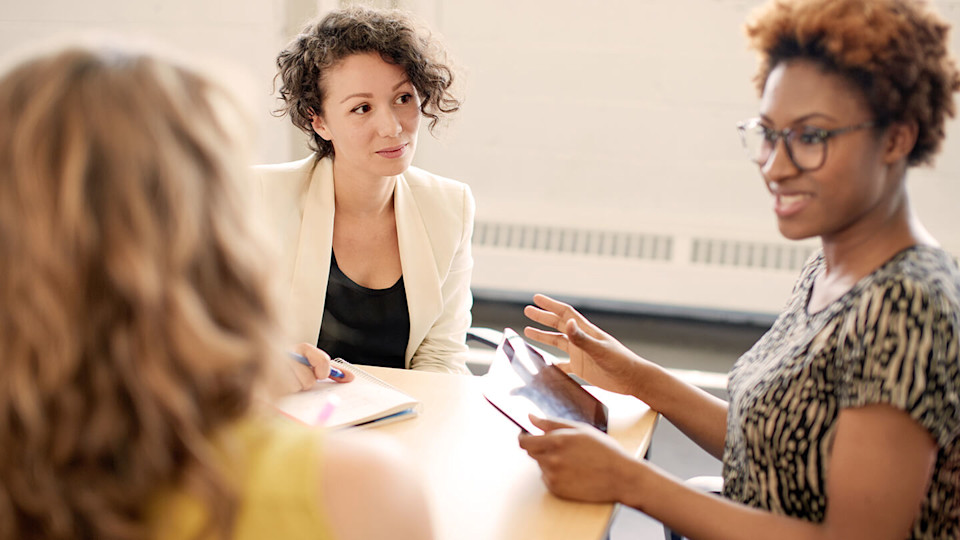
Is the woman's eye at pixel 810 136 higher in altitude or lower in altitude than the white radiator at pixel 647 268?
higher

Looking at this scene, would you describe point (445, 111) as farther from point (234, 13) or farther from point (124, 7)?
point (124, 7)

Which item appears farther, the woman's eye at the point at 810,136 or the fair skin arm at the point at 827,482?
the woman's eye at the point at 810,136

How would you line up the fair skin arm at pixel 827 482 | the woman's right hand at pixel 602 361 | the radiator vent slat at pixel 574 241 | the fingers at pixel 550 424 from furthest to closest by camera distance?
the radiator vent slat at pixel 574 241, the woman's right hand at pixel 602 361, the fingers at pixel 550 424, the fair skin arm at pixel 827 482

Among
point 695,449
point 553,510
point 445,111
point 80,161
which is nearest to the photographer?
point 80,161

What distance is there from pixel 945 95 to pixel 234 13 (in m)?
3.41

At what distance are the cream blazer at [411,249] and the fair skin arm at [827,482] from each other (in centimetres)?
82

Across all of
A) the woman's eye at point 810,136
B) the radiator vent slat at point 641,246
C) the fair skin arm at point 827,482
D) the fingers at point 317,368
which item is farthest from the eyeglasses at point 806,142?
the radiator vent slat at point 641,246

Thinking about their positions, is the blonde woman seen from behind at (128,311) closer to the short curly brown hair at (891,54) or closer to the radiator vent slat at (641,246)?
the short curly brown hair at (891,54)

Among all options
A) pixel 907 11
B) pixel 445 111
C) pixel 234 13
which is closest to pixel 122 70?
pixel 907 11

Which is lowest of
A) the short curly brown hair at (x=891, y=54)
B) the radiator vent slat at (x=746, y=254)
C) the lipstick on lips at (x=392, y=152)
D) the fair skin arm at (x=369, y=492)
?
the radiator vent slat at (x=746, y=254)

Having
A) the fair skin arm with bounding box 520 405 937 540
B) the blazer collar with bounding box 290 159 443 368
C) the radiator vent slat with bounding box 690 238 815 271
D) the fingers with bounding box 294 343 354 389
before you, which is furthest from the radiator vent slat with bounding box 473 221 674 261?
the fair skin arm with bounding box 520 405 937 540

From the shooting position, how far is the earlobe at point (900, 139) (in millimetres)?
1106

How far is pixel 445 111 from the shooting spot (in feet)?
7.59

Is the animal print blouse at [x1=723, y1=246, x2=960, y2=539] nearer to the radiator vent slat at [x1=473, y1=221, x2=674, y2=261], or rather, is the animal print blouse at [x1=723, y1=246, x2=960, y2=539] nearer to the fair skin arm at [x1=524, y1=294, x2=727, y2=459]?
the fair skin arm at [x1=524, y1=294, x2=727, y2=459]
